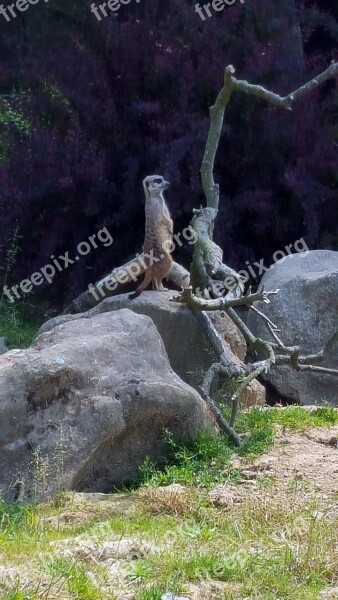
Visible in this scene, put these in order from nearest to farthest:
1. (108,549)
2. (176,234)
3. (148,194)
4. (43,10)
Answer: (108,549)
(148,194)
(176,234)
(43,10)

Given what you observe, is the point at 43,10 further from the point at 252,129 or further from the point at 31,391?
the point at 31,391

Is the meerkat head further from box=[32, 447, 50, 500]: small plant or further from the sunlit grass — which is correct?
box=[32, 447, 50, 500]: small plant

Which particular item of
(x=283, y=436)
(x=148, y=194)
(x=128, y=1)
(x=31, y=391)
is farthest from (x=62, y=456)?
(x=128, y=1)

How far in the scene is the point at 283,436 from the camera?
5.32 metres

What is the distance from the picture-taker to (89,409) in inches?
185

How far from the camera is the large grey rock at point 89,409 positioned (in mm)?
4555

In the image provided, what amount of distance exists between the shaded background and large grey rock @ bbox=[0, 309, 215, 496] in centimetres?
407

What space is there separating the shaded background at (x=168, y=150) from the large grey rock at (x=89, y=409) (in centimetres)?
407

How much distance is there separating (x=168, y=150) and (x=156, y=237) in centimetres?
177

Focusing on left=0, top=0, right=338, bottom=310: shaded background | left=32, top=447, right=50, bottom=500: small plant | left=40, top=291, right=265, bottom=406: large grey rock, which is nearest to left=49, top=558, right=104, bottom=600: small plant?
left=32, top=447, right=50, bottom=500: small plant

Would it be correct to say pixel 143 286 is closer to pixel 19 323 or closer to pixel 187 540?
pixel 19 323

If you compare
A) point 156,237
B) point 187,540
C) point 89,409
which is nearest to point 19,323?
point 156,237

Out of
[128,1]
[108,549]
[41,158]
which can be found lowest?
[108,549]

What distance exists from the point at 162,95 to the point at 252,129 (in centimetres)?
99
